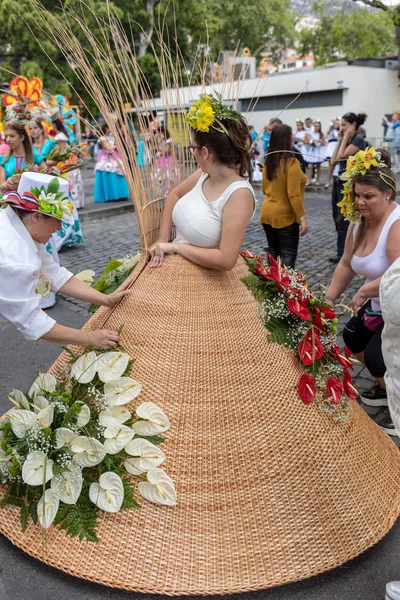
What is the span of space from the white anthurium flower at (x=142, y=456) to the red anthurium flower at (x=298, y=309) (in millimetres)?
891

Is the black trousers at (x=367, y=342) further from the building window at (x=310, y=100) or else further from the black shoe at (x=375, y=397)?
the building window at (x=310, y=100)

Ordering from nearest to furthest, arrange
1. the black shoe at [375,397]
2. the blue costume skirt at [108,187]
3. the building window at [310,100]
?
the black shoe at [375,397]
the blue costume skirt at [108,187]
the building window at [310,100]

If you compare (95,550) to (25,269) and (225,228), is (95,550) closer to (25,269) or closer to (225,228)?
(25,269)

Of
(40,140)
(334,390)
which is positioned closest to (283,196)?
(334,390)

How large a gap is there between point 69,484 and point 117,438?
269 mm

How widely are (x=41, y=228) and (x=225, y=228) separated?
2.75 feet

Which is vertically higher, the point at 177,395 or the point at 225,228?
the point at 225,228

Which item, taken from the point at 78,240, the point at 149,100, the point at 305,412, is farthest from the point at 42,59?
the point at 305,412

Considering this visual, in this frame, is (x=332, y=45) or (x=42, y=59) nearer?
(x=42, y=59)

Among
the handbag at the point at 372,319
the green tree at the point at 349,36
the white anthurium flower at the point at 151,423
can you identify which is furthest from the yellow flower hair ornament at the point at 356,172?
the green tree at the point at 349,36

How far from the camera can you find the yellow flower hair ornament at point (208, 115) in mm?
2441

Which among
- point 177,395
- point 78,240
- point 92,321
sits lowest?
point 78,240

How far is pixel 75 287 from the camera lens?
284 cm

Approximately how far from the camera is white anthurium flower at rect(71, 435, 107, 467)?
7.29ft
